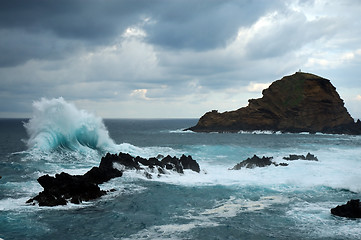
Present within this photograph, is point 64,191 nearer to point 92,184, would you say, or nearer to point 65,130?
point 92,184

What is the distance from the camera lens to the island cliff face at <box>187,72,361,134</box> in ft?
276

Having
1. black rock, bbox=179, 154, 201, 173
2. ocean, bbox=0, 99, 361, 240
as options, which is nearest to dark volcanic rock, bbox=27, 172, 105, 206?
ocean, bbox=0, 99, 361, 240

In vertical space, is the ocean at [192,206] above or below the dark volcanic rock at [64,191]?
below

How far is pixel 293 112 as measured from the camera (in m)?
86.0

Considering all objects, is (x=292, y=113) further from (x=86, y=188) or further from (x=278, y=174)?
(x=86, y=188)

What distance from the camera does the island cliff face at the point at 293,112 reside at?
276ft

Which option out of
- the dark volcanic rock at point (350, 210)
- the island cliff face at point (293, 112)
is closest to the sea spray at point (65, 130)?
the dark volcanic rock at point (350, 210)

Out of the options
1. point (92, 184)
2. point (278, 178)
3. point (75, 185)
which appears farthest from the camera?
point (278, 178)

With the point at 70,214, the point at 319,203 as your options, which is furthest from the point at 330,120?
the point at 70,214

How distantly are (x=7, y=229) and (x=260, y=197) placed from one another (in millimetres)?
11148

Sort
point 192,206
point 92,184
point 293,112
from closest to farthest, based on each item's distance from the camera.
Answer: point 192,206 → point 92,184 → point 293,112

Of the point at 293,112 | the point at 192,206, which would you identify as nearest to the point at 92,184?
the point at 192,206

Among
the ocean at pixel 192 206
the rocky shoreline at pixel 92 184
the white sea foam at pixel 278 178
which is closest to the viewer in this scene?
the ocean at pixel 192 206

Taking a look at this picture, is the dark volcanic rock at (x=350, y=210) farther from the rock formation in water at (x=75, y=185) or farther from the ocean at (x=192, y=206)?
the rock formation in water at (x=75, y=185)
